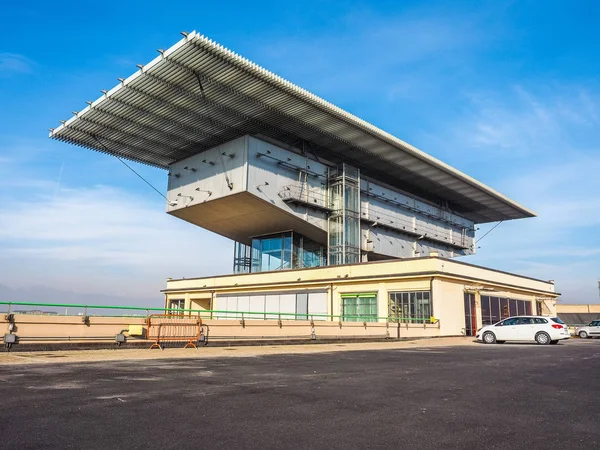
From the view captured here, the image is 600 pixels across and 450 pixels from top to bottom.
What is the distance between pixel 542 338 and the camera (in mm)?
26172

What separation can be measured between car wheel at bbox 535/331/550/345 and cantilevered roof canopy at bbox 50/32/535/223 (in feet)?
68.5

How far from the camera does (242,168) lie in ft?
129

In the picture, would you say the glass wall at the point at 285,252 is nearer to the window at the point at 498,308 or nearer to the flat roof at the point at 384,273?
the flat roof at the point at 384,273

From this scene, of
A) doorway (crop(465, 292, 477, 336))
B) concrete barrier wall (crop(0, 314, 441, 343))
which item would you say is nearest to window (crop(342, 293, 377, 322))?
concrete barrier wall (crop(0, 314, 441, 343))

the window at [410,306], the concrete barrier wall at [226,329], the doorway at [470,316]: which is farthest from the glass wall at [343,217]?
the concrete barrier wall at [226,329]

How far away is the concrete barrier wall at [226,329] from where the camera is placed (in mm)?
16656

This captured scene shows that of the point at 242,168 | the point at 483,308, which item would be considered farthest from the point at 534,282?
the point at 242,168

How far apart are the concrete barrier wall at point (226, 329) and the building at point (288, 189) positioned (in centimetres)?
127

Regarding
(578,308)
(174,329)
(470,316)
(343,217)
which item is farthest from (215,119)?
(578,308)

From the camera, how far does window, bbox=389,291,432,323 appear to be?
3453 centimetres

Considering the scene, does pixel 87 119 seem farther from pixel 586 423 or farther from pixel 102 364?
pixel 586 423

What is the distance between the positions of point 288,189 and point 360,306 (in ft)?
38.5

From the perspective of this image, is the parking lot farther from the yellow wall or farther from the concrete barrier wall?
the yellow wall

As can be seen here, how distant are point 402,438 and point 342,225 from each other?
134ft
